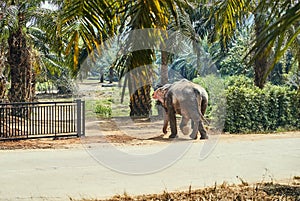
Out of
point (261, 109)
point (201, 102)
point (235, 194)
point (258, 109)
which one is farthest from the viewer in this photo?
point (261, 109)

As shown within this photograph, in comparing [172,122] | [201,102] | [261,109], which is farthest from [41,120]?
[261,109]

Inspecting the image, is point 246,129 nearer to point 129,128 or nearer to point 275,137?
point 275,137

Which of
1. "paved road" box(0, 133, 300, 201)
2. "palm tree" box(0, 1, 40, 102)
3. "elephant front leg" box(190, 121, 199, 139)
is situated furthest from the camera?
"palm tree" box(0, 1, 40, 102)

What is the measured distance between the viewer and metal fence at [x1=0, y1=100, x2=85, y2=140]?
13.8 meters

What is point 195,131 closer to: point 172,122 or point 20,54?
point 172,122

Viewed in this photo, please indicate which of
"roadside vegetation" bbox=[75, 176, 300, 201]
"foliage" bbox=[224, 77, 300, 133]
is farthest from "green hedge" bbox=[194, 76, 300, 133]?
"roadside vegetation" bbox=[75, 176, 300, 201]

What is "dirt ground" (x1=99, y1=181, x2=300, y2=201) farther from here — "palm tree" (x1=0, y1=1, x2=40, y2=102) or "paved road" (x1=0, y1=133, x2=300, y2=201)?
"palm tree" (x1=0, y1=1, x2=40, y2=102)

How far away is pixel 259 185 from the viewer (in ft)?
25.0

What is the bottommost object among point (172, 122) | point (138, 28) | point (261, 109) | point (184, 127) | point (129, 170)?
point (129, 170)

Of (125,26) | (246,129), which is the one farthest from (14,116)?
(125,26)

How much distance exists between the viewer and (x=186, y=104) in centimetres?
1452

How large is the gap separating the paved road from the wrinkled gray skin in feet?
4.05

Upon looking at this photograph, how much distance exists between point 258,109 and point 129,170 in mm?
8951

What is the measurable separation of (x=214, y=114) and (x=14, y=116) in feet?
Answer: 23.9
